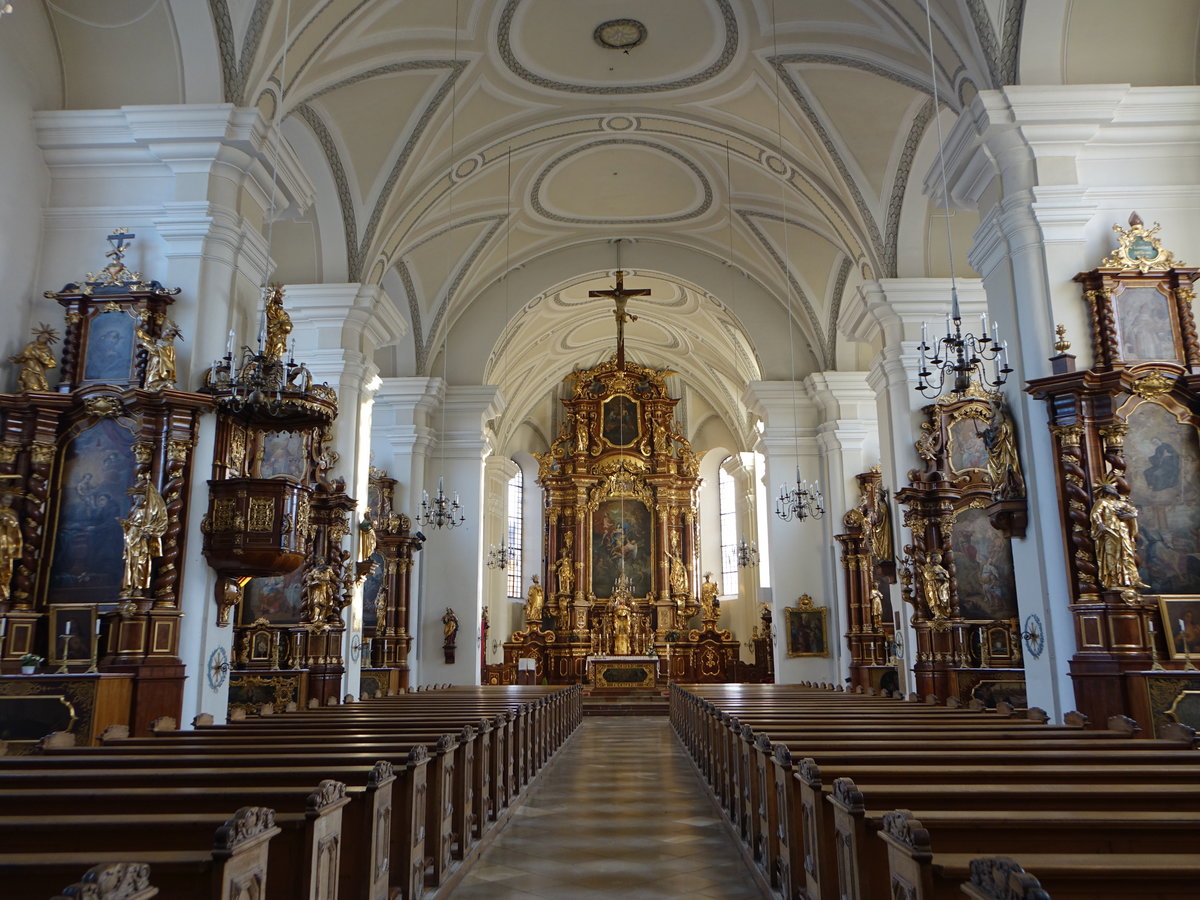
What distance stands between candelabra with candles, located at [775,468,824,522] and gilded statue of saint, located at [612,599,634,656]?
628 centimetres

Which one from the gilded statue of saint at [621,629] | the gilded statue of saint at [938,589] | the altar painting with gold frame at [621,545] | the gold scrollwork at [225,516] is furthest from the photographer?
the altar painting with gold frame at [621,545]

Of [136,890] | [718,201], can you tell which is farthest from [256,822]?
[718,201]

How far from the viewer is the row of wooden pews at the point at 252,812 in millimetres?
2211

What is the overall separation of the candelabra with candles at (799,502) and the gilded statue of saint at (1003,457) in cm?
504

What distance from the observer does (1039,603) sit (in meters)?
6.65

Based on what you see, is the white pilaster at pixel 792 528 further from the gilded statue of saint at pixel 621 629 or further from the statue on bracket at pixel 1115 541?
the statue on bracket at pixel 1115 541

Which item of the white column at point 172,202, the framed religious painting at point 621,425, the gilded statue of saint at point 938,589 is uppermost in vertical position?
the framed religious painting at point 621,425

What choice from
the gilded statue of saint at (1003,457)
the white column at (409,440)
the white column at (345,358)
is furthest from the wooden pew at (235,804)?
the white column at (409,440)

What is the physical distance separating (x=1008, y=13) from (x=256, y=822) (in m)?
7.49

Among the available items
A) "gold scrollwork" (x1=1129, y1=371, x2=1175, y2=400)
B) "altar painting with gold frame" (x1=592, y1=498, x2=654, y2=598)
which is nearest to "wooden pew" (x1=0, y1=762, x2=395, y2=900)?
"gold scrollwork" (x1=1129, y1=371, x2=1175, y2=400)

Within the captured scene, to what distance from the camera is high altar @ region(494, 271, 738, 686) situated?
68.6ft

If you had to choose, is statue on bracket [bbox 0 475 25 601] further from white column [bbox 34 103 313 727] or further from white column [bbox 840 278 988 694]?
white column [bbox 840 278 988 694]

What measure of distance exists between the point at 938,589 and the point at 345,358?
6809 mm

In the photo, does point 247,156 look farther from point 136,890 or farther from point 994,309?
point 136,890
